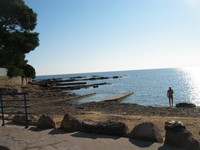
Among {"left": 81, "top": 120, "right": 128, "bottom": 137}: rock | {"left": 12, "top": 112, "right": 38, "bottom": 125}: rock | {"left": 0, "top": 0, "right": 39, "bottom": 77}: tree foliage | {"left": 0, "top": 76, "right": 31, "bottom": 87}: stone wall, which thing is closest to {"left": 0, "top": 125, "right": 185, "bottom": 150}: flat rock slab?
{"left": 81, "top": 120, "right": 128, "bottom": 137}: rock

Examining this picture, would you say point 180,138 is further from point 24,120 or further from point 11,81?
point 11,81

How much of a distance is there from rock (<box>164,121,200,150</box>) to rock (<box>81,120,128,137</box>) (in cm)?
125

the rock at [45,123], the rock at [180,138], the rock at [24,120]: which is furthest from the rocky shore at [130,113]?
the rock at [180,138]

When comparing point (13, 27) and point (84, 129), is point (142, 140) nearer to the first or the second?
point (84, 129)

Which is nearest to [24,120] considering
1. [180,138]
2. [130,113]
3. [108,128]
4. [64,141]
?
[64,141]

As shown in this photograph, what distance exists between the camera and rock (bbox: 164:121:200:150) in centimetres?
649

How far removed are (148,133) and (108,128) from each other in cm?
112

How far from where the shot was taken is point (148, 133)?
726 cm

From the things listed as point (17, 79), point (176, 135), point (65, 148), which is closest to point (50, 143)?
point (65, 148)

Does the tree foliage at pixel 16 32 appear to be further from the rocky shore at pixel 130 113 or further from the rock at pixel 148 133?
the rock at pixel 148 133

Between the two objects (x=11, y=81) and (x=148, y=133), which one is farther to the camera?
(x=11, y=81)

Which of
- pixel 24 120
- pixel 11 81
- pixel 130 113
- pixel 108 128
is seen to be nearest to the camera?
pixel 108 128

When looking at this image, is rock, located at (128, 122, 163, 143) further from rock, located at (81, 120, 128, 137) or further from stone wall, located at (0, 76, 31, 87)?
stone wall, located at (0, 76, 31, 87)

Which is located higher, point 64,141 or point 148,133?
point 148,133
